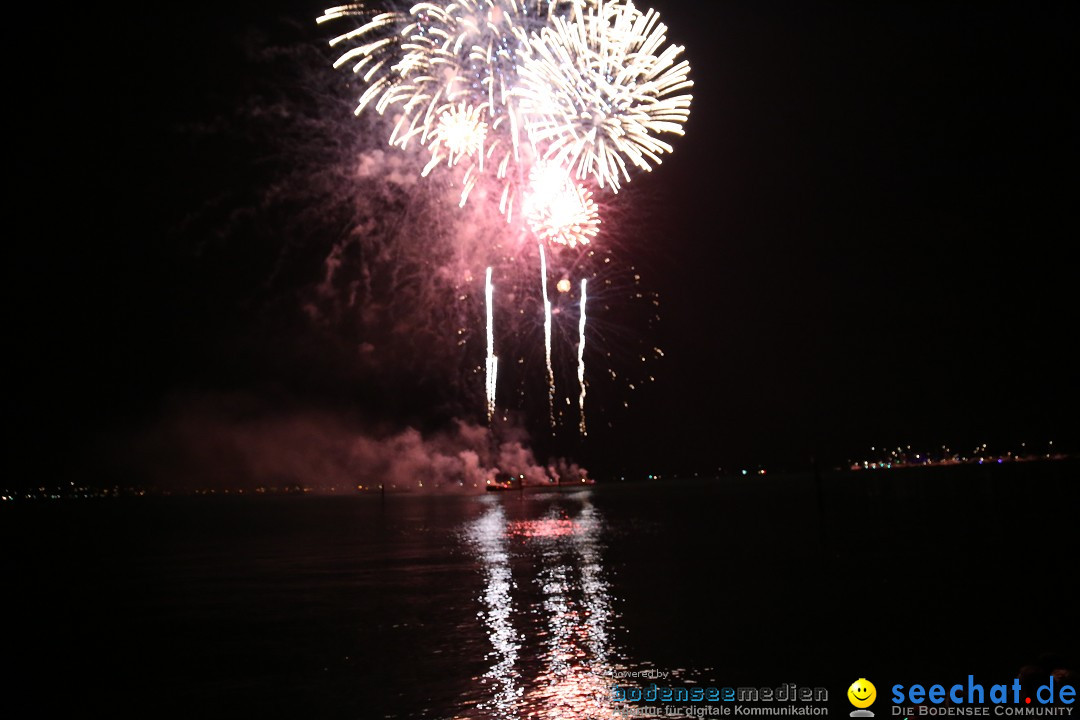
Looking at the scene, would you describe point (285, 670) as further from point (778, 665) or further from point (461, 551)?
point (461, 551)

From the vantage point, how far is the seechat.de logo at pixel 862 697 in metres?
10.5

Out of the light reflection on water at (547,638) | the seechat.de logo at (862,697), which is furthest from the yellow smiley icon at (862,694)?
the light reflection on water at (547,638)

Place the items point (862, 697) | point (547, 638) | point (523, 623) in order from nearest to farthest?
1. point (862, 697)
2. point (547, 638)
3. point (523, 623)

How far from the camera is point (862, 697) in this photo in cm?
1101

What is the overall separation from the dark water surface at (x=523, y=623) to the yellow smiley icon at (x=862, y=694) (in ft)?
0.88

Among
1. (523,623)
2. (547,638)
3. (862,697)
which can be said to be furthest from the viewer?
(523,623)

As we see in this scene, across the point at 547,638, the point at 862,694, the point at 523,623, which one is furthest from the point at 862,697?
the point at 523,623

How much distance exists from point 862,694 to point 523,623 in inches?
304

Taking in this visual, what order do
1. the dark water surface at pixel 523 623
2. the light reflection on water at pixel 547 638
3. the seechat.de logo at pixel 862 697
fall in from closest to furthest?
1. the seechat.de logo at pixel 862 697
2. the light reflection on water at pixel 547 638
3. the dark water surface at pixel 523 623

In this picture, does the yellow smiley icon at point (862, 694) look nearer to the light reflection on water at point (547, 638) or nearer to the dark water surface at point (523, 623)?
the dark water surface at point (523, 623)

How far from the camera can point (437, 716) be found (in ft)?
34.9

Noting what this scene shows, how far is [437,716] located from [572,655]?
11.7 feet

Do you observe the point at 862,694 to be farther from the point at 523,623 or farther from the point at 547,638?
the point at 523,623

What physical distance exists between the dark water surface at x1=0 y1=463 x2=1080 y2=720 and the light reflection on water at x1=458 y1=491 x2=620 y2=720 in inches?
2.6
